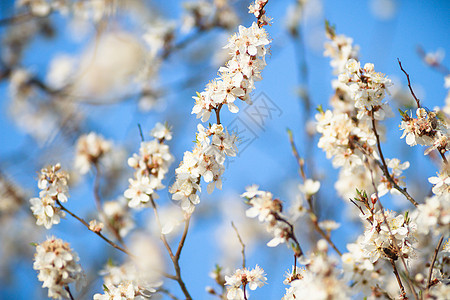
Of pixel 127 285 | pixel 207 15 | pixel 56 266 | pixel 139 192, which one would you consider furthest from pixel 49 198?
pixel 207 15

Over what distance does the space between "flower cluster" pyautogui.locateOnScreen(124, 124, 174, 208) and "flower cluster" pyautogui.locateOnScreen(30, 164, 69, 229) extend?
0.37 m

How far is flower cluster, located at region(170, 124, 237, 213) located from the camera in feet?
5.76

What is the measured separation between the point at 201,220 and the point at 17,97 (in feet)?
12.2

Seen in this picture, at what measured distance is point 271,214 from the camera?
5.37ft

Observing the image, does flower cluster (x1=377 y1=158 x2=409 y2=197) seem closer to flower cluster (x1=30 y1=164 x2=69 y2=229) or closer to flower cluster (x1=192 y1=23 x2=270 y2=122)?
flower cluster (x1=192 y1=23 x2=270 y2=122)

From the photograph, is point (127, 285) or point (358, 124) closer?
point (127, 285)

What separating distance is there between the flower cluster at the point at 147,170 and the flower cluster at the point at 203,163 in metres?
0.30

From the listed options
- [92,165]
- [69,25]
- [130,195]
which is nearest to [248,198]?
[130,195]

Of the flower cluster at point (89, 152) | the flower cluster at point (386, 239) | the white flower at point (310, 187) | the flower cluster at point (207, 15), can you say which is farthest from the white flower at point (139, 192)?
the flower cluster at point (207, 15)

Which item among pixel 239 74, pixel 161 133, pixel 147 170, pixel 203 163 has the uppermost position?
pixel 161 133

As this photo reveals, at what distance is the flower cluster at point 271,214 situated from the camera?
64.4 inches

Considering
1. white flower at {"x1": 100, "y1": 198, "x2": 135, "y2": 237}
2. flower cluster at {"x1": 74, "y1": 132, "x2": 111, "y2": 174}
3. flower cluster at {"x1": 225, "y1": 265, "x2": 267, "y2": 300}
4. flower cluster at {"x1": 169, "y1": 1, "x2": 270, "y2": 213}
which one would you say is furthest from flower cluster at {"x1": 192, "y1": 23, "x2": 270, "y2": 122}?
flower cluster at {"x1": 74, "y1": 132, "x2": 111, "y2": 174}

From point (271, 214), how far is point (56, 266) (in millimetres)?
1153

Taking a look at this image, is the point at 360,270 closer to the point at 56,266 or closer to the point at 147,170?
the point at 147,170
